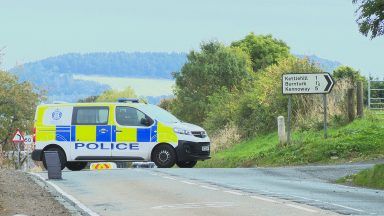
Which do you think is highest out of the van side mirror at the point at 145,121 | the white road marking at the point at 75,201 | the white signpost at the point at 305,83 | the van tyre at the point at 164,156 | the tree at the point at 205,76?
the tree at the point at 205,76

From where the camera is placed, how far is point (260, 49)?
85250 mm

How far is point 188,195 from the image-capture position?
52.6 feet

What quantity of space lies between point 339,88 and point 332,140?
249 inches

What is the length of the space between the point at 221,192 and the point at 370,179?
186 inches

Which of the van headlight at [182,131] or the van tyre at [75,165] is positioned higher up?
the van headlight at [182,131]

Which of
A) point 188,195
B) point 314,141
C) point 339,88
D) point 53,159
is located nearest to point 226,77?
point 339,88

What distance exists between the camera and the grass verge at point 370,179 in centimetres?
1929

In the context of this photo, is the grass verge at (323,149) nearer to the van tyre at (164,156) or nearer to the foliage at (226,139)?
the van tyre at (164,156)

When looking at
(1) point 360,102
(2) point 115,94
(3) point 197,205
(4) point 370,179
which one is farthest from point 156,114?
(2) point 115,94

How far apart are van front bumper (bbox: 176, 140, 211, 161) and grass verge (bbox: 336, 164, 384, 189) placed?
660cm

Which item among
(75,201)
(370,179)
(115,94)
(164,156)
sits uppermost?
(115,94)

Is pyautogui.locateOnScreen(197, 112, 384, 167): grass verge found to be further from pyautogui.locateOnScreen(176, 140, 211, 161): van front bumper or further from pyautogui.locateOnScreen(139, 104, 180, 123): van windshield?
pyautogui.locateOnScreen(139, 104, 180, 123): van windshield

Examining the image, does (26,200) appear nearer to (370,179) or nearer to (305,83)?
(370,179)

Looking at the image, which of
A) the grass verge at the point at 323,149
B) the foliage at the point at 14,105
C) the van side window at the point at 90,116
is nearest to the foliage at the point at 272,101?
the grass verge at the point at 323,149
